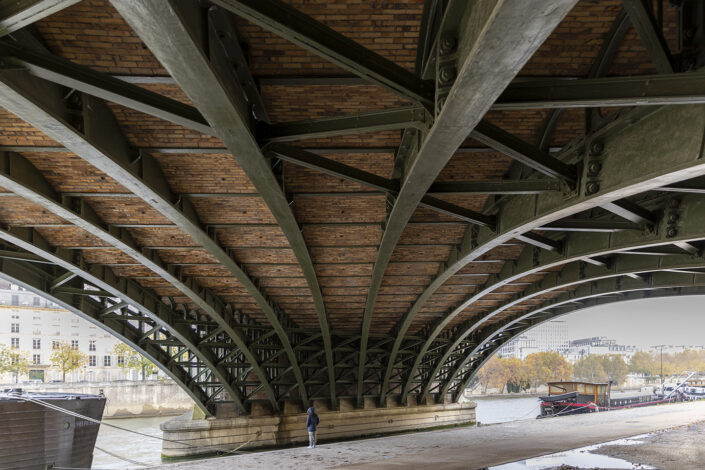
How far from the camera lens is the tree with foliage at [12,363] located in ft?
156

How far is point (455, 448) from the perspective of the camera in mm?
13273

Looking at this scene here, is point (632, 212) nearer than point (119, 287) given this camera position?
Yes

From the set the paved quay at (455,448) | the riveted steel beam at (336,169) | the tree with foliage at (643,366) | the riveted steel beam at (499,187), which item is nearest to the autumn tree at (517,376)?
the tree with foliage at (643,366)

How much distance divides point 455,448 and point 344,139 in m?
8.96

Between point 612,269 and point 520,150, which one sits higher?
point 520,150

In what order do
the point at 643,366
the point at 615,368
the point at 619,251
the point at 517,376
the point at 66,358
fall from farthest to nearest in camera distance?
the point at 643,366 < the point at 615,368 < the point at 517,376 < the point at 66,358 < the point at 619,251

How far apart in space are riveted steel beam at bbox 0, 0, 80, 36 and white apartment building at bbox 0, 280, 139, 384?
192 feet

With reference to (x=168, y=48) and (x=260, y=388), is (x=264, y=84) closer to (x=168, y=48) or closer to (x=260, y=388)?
(x=168, y=48)

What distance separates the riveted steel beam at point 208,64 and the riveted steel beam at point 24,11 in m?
0.66

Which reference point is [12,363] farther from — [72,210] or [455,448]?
[455,448]

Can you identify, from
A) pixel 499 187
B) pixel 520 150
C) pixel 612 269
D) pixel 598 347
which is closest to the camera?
pixel 520 150

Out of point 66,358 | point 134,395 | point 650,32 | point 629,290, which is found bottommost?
point 134,395

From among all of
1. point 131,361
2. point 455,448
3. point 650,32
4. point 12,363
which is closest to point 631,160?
point 650,32

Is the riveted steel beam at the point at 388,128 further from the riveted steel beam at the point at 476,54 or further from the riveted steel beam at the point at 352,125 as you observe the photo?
the riveted steel beam at the point at 476,54
